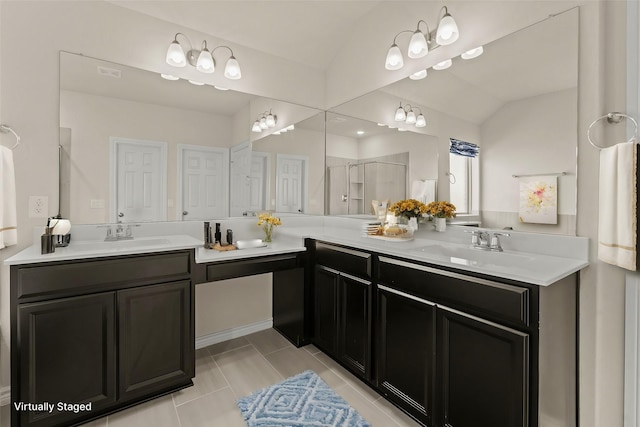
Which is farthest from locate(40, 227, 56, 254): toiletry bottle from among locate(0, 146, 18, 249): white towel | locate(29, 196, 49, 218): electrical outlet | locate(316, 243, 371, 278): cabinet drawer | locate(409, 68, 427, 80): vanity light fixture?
Answer: locate(409, 68, 427, 80): vanity light fixture

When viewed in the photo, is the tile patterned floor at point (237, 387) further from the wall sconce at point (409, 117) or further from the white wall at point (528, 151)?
the wall sconce at point (409, 117)

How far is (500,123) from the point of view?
1.82 metres

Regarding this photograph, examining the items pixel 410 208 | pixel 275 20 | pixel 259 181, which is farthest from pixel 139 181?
pixel 410 208

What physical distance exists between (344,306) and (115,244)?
158cm

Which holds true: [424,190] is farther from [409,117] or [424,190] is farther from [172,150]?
[172,150]

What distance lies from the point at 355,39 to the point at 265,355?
2.90 m

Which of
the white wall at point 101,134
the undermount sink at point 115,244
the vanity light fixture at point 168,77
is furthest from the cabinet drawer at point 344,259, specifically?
the vanity light fixture at point 168,77

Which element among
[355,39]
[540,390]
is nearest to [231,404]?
[540,390]

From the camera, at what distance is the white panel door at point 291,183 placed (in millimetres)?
2988

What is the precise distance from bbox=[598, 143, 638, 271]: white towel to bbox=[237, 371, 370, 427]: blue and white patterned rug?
1462mm

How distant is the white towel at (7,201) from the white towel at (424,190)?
99.3 inches

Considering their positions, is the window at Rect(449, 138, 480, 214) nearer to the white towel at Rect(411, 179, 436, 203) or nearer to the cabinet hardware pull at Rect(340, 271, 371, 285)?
the white towel at Rect(411, 179, 436, 203)

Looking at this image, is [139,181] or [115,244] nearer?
[115,244]

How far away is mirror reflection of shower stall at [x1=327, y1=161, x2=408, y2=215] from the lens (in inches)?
98.2
